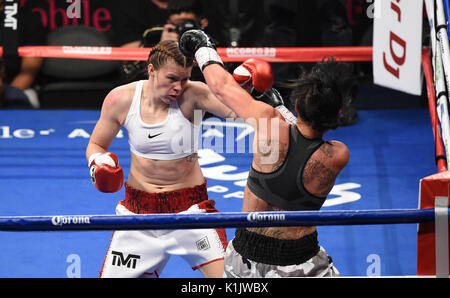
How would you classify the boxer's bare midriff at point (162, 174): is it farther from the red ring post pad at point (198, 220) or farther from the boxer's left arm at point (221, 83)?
the red ring post pad at point (198, 220)

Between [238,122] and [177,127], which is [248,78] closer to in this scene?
[177,127]

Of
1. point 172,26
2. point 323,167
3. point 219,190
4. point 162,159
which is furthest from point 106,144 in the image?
point 172,26

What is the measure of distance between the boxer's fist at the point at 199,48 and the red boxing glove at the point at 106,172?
57 centimetres

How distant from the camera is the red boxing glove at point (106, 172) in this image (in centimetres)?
307

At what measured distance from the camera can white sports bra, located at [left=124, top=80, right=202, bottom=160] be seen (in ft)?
11.2

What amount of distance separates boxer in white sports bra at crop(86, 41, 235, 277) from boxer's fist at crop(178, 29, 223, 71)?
0.12 meters

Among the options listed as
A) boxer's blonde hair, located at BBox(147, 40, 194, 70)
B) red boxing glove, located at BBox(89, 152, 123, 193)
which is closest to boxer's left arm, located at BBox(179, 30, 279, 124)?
boxer's blonde hair, located at BBox(147, 40, 194, 70)

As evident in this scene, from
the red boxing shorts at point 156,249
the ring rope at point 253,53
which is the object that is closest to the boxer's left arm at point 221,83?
the red boxing shorts at point 156,249

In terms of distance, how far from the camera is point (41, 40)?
6.79 m

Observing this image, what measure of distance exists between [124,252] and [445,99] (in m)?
2.06

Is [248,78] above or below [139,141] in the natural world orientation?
→ above

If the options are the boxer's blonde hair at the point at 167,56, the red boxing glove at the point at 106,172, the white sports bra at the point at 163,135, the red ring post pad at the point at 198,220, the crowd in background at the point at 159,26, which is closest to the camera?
the red ring post pad at the point at 198,220

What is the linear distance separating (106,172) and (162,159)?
0.43 m

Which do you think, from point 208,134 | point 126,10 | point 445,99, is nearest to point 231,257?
point 445,99
